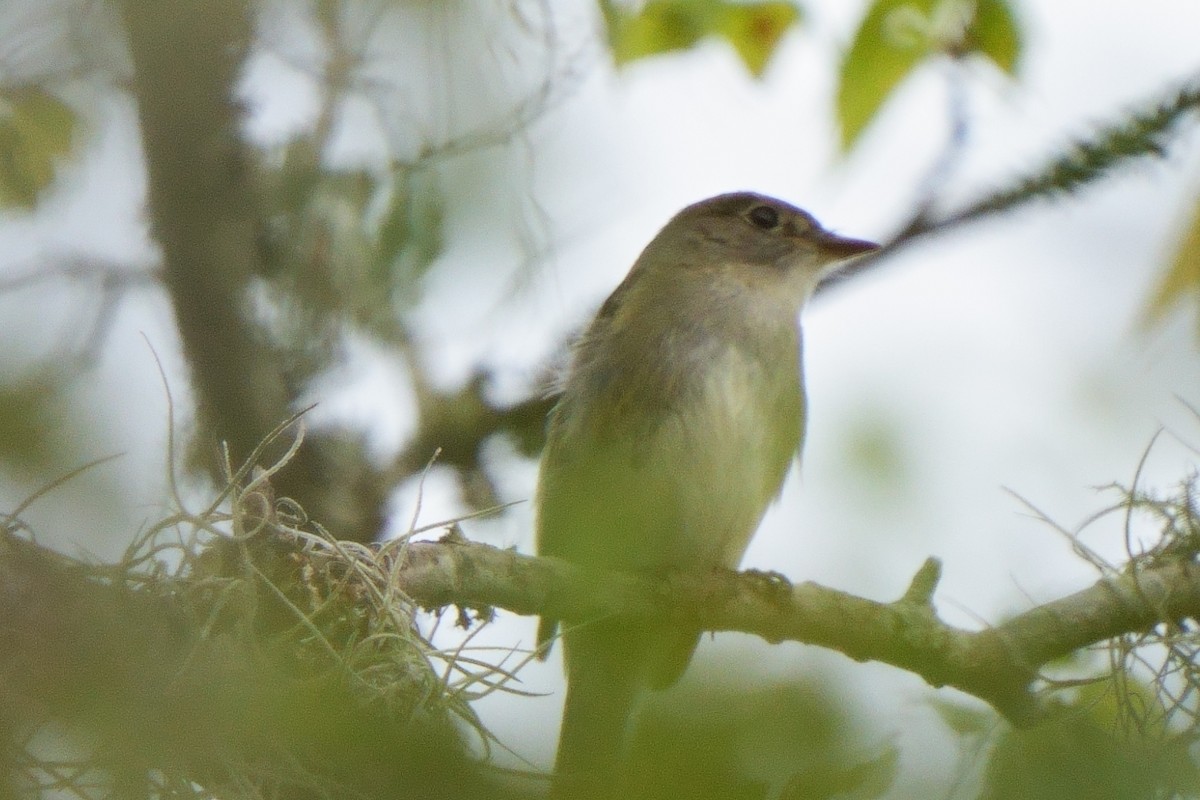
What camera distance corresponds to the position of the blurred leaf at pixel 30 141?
2.94 m

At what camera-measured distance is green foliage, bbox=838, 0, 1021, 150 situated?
3.18 meters

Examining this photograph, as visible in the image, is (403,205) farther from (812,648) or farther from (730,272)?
(730,272)

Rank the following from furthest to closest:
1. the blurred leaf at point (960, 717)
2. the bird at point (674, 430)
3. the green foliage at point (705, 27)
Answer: the bird at point (674, 430)
the green foliage at point (705, 27)
the blurred leaf at point (960, 717)

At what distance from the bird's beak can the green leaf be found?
1308mm

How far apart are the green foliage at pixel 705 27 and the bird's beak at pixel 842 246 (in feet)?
4.31

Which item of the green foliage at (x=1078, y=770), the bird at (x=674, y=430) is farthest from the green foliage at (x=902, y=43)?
the green foliage at (x=1078, y=770)

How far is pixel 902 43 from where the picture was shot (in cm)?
324

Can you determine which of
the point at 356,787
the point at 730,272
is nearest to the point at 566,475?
the point at 730,272

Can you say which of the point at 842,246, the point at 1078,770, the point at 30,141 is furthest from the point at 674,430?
the point at 1078,770

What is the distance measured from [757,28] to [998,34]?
63 cm

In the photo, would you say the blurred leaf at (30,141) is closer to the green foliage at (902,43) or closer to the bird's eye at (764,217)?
the green foliage at (902,43)

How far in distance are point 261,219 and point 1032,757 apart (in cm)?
291

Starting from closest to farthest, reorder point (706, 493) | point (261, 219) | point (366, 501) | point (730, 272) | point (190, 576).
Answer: point (190, 576) → point (261, 219) → point (366, 501) → point (706, 493) → point (730, 272)

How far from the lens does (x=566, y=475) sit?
4.51 meters
